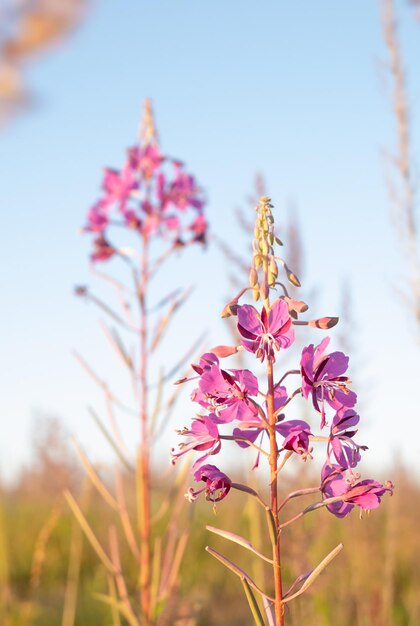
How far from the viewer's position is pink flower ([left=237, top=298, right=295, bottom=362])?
3.31ft

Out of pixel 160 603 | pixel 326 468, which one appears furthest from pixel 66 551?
pixel 326 468

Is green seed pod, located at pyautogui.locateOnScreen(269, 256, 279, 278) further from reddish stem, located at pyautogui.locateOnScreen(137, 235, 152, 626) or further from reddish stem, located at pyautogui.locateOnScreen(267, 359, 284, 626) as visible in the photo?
reddish stem, located at pyautogui.locateOnScreen(137, 235, 152, 626)

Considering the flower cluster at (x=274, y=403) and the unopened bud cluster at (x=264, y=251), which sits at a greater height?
the unopened bud cluster at (x=264, y=251)

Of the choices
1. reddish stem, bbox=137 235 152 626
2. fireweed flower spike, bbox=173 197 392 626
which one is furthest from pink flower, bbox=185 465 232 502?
reddish stem, bbox=137 235 152 626

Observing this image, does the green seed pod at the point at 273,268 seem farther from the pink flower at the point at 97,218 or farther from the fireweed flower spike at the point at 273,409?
the pink flower at the point at 97,218

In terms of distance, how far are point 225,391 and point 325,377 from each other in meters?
0.13

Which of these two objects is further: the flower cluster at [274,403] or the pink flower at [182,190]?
the pink flower at [182,190]

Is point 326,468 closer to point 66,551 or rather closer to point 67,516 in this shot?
point 66,551

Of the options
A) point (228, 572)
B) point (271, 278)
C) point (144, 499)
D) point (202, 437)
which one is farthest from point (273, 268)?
point (228, 572)

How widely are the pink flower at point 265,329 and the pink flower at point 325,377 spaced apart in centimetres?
4

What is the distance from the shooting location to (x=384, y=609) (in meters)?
2.78

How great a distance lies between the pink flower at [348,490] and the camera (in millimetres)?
985

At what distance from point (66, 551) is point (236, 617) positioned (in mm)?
1599

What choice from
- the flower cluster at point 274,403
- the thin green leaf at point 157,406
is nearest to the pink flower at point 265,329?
the flower cluster at point 274,403
